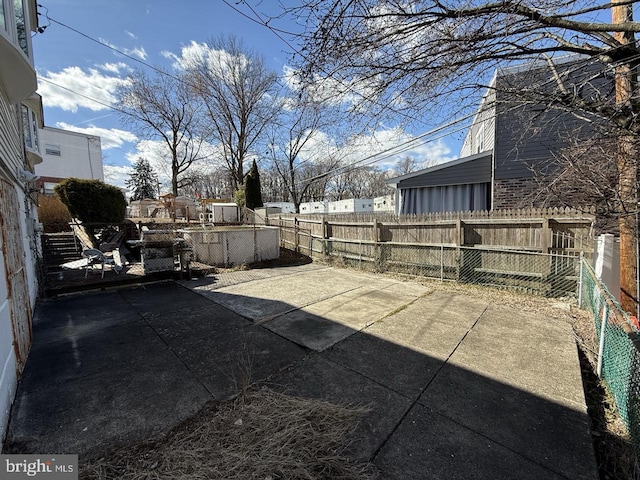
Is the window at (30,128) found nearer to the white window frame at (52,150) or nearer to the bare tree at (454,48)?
the bare tree at (454,48)

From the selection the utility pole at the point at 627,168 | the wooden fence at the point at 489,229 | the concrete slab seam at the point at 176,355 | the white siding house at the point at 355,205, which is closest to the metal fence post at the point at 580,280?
the wooden fence at the point at 489,229

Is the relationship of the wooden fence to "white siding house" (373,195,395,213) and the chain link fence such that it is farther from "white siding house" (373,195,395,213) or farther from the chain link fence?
"white siding house" (373,195,395,213)

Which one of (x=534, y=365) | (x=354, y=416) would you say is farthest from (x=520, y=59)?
(x=354, y=416)

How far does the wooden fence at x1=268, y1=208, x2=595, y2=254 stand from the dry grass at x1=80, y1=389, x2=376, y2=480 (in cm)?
425

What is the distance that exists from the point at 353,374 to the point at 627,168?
14.4 ft

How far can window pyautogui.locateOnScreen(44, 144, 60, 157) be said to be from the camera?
22155 millimetres

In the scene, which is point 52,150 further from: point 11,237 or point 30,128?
point 11,237

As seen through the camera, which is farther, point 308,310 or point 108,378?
point 308,310

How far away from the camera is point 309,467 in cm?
185

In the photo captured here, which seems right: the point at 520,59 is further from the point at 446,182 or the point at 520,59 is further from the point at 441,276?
the point at 446,182

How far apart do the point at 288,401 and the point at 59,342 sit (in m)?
3.57

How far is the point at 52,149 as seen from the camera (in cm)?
2242

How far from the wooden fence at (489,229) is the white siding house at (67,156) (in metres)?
24.7

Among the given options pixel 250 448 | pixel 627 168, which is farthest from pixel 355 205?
pixel 250 448
